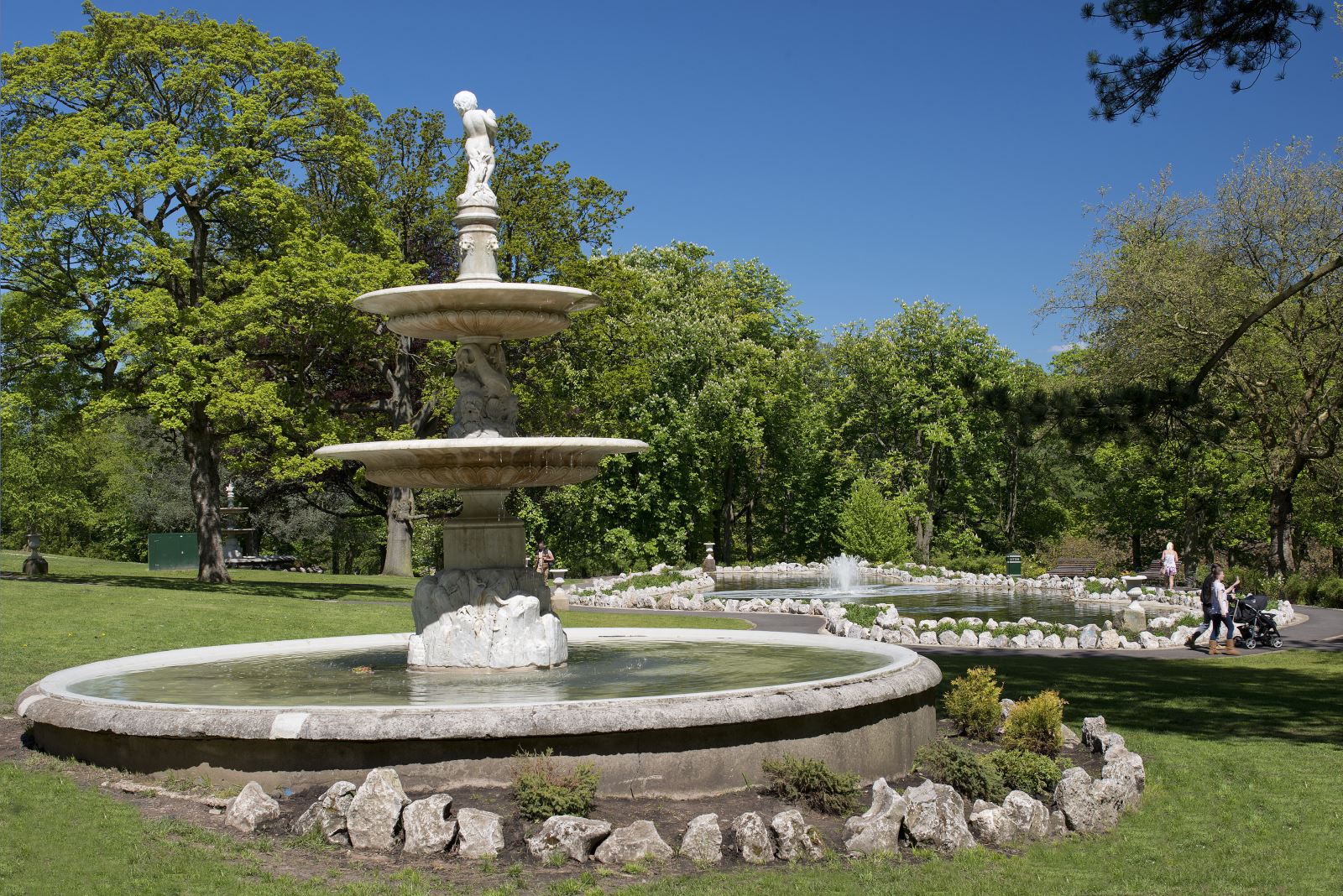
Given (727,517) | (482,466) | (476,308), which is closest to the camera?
(482,466)

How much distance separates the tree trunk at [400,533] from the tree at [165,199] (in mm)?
6947

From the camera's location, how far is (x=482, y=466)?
11.4 m

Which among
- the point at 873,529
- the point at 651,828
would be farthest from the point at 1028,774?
the point at 873,529

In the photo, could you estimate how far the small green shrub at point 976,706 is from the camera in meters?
10.9

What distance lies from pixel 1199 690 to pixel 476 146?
10851 mm

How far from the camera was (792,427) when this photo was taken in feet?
163

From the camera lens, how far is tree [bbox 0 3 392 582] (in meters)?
25.7

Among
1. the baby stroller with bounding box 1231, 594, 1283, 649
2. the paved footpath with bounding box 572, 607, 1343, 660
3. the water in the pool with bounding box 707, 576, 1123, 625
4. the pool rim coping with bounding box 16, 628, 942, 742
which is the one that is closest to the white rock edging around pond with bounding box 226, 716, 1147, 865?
the pool rim coping with bounding box 16, 628, 942, 742

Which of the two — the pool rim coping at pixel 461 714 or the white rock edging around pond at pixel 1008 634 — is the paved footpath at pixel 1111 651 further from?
the pool rim coping at pixel 461 714

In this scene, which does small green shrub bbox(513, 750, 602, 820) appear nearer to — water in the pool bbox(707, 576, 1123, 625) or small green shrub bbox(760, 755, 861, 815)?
small green shrub bbox(760, 755, 861, 815)

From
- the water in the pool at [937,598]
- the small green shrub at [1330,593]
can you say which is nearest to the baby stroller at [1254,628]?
the water in the pool at [937,598]

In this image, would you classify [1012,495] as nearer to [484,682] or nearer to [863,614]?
[863,614]

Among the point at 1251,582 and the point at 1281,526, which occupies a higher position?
the point at 1281,526

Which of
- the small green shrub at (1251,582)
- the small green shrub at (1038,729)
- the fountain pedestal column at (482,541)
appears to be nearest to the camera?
the small green shrub at (1038,729)
